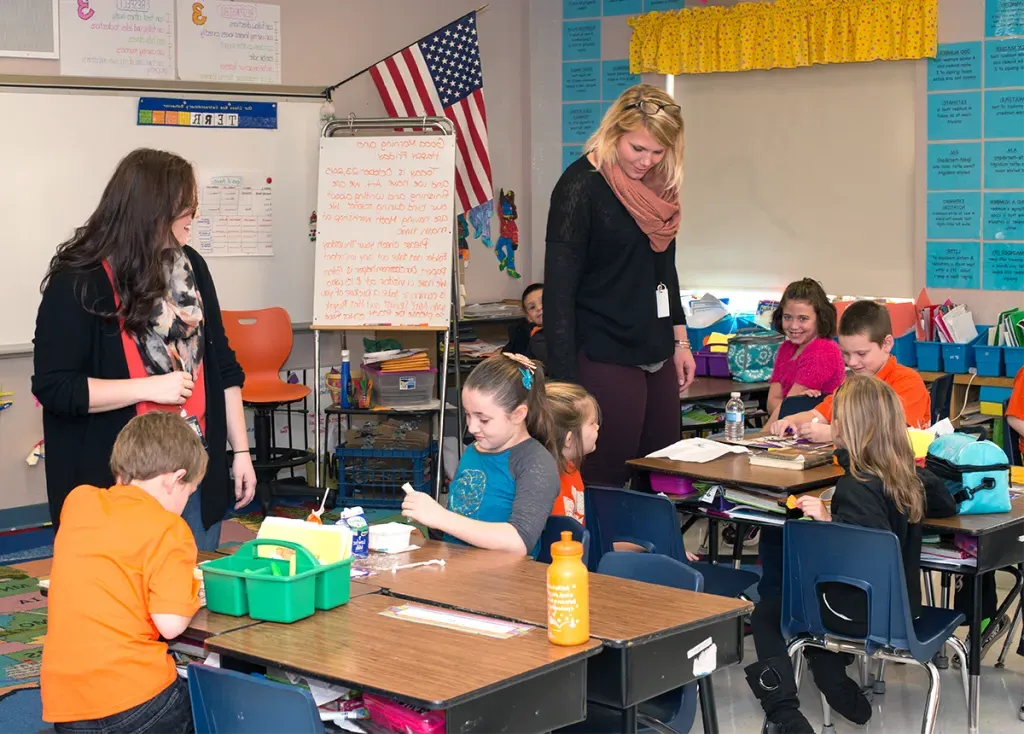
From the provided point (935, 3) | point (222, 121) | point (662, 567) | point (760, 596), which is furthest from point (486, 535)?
point (935, 3)

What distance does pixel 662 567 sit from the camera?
2955 mm

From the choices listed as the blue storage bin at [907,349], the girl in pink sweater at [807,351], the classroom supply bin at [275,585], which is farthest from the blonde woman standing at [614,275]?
the blue storage bin at [907,349]

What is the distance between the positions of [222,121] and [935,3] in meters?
3.75

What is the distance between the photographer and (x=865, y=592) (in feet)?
10.8

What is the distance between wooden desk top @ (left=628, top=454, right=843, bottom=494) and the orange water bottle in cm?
152

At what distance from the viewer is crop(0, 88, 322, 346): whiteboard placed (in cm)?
606

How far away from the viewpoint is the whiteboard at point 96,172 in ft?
19.9

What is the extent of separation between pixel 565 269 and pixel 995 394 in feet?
10.8

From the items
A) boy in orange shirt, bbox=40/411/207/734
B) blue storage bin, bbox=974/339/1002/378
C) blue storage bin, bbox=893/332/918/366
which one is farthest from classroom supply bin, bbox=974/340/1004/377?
boy in orange shirt, bbox=40/411/207/734

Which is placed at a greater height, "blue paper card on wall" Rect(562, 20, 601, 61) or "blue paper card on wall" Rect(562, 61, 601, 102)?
"blue paper card on wall" Rect(562, 20, 601, 61)

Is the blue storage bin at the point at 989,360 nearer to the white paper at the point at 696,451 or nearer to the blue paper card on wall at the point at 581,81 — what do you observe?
the white paper at the point at 696,451

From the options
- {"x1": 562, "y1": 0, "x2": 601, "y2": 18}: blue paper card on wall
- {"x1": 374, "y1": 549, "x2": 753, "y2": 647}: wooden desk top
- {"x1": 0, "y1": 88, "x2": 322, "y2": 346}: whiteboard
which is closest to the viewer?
{"x1": 374, "y1": 549, "x2": 753, "y2": 647}: wooden desk top

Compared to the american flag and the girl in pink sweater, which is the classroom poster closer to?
the girl in pink sweater

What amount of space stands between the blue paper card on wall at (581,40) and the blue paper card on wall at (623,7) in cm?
10
